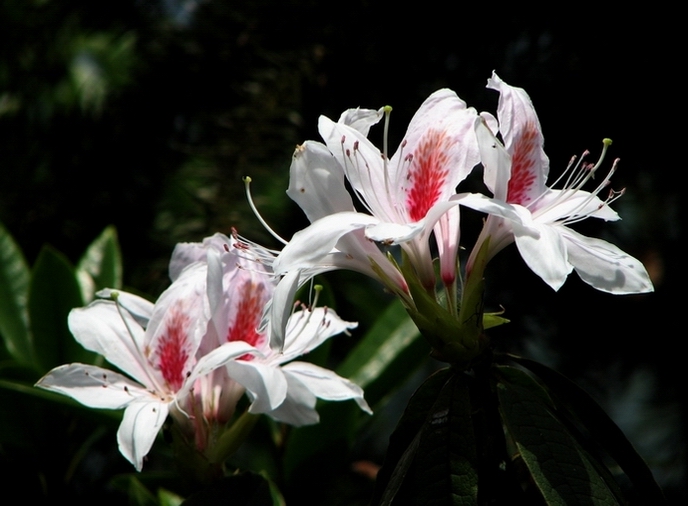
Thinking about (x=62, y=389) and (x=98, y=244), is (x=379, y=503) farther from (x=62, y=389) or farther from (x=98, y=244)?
(x=98, y=244)

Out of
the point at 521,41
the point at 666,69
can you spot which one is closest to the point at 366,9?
the point at 521,41

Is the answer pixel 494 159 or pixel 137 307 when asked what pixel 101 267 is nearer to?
pixel 137 307

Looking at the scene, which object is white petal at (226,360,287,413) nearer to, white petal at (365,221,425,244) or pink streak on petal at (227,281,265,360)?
pink streak on petal at (227,281,265,360)

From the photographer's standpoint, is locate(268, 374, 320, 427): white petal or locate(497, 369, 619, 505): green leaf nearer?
locate(497, 369, 619, 505): green leaf

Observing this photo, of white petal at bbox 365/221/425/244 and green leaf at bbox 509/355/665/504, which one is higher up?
white petal at bbox 365/221/425/244

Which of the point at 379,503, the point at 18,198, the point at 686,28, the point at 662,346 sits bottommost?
the point at 662,346

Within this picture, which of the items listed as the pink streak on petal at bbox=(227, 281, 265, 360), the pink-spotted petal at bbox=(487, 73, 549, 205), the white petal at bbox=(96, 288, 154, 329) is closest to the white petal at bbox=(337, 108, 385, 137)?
the pink-spotted petal at bbox=(487, 73, 549, 205)

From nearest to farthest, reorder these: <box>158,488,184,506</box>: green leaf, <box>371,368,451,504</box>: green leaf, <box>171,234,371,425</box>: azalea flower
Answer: <box>371,368,451,504</box>: green leaf < <box>171,234,371,425</box>: azalea flower < <box>158,488,184,506</box>: green leaf
